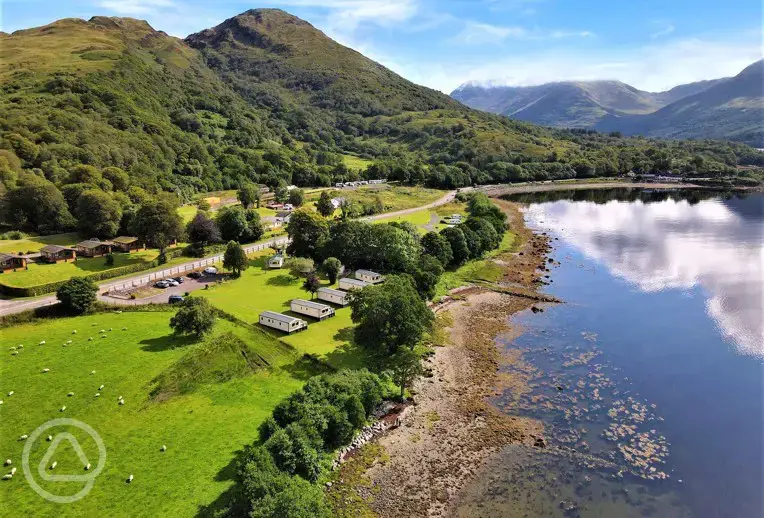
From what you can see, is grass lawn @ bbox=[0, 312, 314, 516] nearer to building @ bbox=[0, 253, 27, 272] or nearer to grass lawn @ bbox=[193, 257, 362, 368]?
grass lawn @ bbox=[193, 257, 362, 368]

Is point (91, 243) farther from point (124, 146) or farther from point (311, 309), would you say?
point (124, 146)

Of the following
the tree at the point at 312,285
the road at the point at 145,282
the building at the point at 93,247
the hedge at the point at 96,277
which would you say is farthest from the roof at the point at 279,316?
the building at the point at 93,247

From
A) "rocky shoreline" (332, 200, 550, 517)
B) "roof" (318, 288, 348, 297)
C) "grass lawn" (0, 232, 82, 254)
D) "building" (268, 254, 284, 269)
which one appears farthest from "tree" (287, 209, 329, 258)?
"grass lawn" (0, 232, 82, 254)

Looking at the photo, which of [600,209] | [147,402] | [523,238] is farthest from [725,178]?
[147,402]

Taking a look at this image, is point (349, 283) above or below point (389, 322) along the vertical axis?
below

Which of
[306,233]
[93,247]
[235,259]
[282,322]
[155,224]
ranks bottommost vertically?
[282,322]

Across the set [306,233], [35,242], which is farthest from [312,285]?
[35,242]

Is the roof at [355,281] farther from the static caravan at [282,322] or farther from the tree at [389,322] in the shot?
the tree at [389,322]
